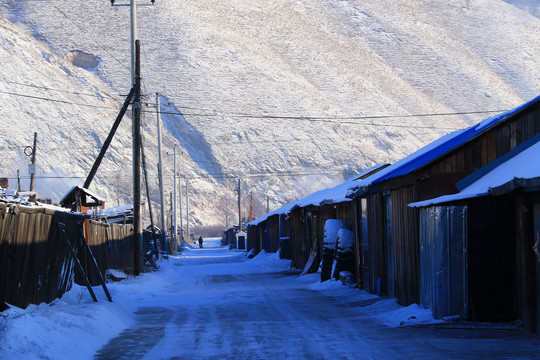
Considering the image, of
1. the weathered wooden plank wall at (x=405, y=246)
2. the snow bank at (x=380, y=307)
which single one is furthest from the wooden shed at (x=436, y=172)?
the snow bank at (x=380, y=307)

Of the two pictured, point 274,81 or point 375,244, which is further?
point 274,81

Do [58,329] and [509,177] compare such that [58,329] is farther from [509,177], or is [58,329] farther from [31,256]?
Answer: [509,177]

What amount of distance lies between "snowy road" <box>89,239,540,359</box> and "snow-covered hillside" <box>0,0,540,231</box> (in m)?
59.4

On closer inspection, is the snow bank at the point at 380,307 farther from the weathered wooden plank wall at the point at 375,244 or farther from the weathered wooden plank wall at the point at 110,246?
the weathered wooden plank wall at the point at 110,246

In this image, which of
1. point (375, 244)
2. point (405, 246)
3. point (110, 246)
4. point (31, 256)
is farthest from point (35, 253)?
point (110, 246)

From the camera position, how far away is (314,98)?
110 metres

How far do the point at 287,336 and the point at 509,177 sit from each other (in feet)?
14.1

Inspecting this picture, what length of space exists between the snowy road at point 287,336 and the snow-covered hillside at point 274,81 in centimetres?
5942

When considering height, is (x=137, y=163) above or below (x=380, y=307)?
above

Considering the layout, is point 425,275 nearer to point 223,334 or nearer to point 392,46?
point 223,334

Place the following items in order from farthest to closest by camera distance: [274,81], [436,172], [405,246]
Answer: [274,81] < [405,246] < [436,172]

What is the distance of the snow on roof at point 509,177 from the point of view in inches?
404

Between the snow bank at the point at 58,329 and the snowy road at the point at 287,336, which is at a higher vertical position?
the snow bank at the point at 58,329

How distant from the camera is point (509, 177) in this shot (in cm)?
1100
